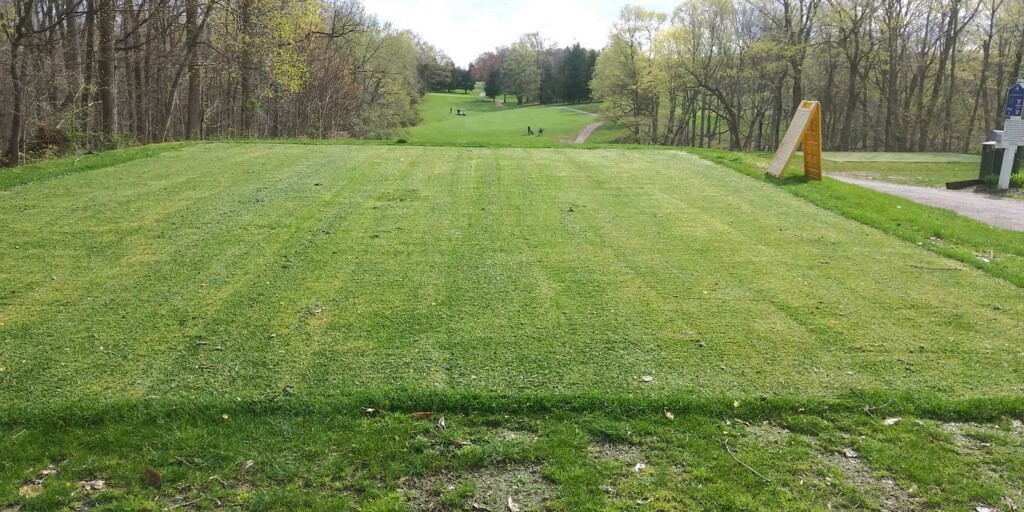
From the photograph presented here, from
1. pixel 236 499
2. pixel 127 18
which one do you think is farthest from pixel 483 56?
pixel 236 499

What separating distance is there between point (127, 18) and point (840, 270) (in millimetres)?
18726

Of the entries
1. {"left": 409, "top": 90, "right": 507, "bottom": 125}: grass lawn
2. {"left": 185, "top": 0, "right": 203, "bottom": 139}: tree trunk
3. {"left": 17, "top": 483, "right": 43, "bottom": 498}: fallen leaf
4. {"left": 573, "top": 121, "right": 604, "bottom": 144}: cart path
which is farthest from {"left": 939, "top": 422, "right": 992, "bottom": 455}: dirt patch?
{"left": 409, "top": 90, "right": 507, "bottom": 125}: grass lawn

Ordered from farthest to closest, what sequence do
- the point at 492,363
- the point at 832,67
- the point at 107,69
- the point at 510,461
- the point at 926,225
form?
1. the point at 832,67
2. the point at 107,69
3. the point at 926,225
4. the point at 492,363
5. the point at 510,461

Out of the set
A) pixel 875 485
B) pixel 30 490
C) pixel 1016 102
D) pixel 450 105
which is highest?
pixel 450 105

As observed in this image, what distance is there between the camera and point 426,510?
2.58 meters

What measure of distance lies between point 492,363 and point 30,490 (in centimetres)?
226

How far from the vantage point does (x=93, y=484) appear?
8.78 feet

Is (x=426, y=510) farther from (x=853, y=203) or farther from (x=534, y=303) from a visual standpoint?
(x=853, y=203)

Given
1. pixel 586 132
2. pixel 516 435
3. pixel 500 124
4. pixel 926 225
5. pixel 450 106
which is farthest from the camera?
pixel 450 106

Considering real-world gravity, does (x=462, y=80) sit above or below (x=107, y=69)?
above

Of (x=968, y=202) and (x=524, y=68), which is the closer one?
(x=968, y=202)

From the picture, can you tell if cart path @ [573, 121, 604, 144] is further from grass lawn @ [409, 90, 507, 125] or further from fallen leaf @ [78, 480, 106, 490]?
fallen leaf @ [78, 480, 106, 490]

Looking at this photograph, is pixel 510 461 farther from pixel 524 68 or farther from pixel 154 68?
pixel 524 68

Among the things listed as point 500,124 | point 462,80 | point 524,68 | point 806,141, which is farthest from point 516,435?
point 462,80
